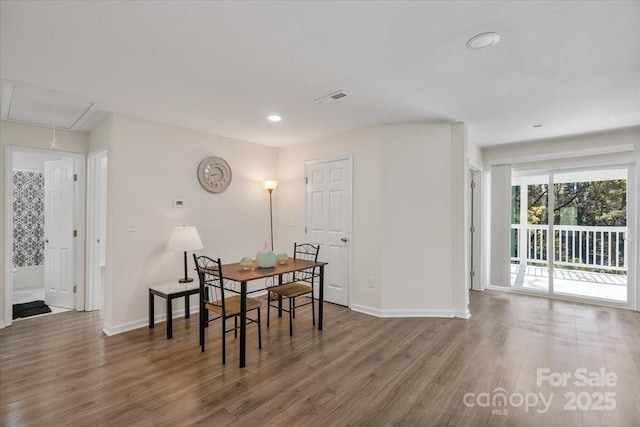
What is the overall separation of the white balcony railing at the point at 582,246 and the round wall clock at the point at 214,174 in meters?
4.86

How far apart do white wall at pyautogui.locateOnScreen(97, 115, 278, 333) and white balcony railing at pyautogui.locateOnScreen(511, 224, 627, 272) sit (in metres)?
4.74

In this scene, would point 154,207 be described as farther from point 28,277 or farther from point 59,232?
point 28,277

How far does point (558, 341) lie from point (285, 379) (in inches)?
110

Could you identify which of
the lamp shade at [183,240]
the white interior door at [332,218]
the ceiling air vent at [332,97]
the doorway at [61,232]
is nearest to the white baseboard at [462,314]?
the white interior door at [332,218]

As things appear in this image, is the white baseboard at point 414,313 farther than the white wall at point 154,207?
Yes

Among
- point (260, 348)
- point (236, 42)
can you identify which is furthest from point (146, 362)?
point (236, 42)

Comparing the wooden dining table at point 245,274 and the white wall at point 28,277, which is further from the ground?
the wooden dining table at point 245,274

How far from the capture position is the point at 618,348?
2.97m

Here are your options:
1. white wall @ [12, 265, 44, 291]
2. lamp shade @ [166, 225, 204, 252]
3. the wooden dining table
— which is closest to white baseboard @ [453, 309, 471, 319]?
the wooden dining table

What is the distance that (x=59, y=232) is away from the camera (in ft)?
13.7

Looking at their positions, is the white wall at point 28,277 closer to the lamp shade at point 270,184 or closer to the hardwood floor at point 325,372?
the hardwood floor at point 325,372

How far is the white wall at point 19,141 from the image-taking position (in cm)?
345

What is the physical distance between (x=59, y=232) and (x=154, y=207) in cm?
166

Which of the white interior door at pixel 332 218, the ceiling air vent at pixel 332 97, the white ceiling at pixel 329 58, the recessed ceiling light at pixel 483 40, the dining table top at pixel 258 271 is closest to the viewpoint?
the white ceiling at pixel 329 58
